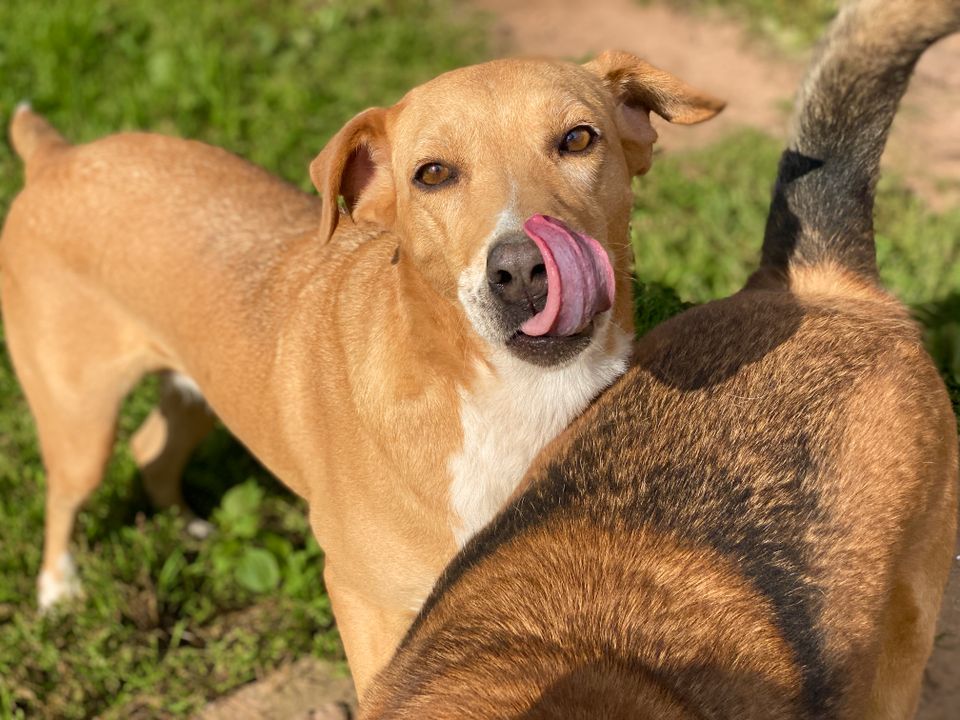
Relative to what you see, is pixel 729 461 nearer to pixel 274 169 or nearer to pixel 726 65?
pixel 274 169

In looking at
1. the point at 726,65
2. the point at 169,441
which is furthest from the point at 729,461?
the point at 726,65

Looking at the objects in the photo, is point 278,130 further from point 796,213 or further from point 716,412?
point 716,412

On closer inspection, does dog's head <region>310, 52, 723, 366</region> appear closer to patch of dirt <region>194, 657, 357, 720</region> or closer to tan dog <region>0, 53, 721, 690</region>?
tan dog <region>0, 53, 721, 690</region>

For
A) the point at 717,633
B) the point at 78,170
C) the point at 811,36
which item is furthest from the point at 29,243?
the point at 811,36

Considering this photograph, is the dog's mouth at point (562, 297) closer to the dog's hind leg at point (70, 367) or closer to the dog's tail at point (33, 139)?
the dog's hind leg at point (70, 367)

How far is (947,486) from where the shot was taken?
114 inches

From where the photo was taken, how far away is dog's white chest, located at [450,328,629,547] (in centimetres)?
321

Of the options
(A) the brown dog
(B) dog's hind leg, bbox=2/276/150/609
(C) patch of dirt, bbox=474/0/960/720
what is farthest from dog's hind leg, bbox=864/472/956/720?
(C) patch of dirt, bbox=474/0/960/720

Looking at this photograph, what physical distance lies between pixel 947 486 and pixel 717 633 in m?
0.83

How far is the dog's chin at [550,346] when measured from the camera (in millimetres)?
2979

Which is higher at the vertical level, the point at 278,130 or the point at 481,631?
the point at 481,631

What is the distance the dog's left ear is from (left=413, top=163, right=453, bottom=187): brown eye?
55cm

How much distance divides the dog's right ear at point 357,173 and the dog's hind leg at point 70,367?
4.14ft

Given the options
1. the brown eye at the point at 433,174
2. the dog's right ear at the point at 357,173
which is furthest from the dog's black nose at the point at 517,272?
the dog's right ear at the point at 357,173
